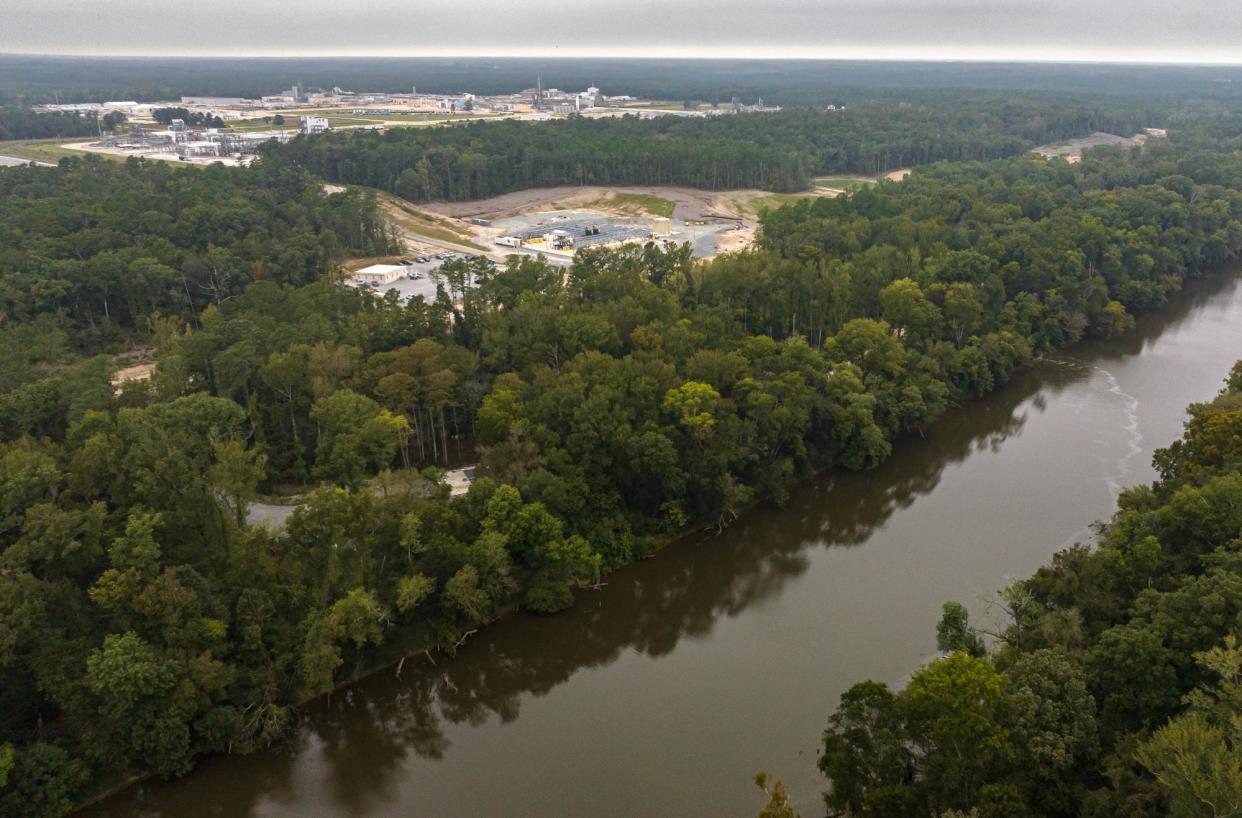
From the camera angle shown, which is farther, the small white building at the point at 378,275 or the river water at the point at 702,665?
the small white building at the point at 378,275

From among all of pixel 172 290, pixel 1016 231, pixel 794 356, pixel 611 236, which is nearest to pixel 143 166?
pixel 172 290

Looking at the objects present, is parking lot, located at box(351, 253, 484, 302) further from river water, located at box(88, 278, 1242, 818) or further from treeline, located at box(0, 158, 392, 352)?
river water, located at box(88, 278, 1242, 818)

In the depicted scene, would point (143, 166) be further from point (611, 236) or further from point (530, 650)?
point (530, 650)

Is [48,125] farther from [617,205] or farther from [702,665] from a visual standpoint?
[702,665]

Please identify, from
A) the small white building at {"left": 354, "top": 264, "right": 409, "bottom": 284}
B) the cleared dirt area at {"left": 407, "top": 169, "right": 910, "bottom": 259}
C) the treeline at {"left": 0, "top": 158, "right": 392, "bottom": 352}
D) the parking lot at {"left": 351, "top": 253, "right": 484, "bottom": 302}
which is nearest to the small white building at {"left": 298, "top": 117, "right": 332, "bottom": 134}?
the cleared dirt area at {"left": 407, "top": 169, "right": 910, "bottom": 259}

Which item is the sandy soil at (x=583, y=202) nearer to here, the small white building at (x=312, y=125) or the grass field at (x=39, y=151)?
the grass field at (x=39, y=151)

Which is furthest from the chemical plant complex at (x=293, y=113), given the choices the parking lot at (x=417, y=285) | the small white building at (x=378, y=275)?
the small white building at (x=378, y=275)

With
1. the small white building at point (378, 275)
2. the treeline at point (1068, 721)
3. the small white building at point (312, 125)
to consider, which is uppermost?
the small white building at point (312, 125)
